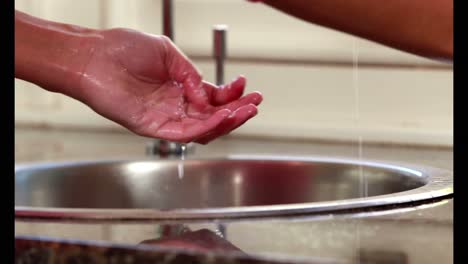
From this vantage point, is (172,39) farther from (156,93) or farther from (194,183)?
(156,93)

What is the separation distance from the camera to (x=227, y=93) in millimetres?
1091

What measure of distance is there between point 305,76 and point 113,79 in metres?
0.65

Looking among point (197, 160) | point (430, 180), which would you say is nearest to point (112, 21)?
point (197, 160)

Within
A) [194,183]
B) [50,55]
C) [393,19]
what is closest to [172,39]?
[194,183]

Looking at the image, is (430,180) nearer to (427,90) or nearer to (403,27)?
(403,27)

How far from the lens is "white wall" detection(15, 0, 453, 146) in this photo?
1509 mm

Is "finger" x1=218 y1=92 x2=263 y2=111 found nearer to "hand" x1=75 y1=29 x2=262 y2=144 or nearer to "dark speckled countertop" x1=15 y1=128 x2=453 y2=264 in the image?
"hand" x1=75 y1=29 x2=262 y2=144

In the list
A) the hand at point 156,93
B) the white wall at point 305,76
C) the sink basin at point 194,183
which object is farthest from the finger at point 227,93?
the white wall at point 305,76

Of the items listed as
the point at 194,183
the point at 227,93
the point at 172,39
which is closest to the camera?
the point at 227,93

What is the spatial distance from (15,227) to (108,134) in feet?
3.01

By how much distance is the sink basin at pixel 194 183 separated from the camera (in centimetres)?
130

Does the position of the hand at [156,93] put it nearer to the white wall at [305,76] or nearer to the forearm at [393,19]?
the forearm at [393,19]

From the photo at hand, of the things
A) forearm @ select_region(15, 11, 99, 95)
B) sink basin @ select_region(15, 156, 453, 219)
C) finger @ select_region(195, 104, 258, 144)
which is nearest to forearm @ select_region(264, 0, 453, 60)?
finger @ select_region(195, 104, 258, 144)

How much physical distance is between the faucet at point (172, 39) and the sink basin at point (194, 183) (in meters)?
0.06
